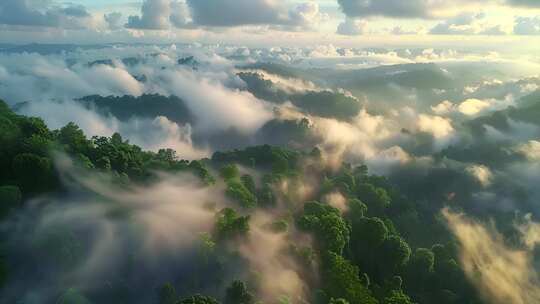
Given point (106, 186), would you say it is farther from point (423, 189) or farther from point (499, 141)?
point (499, 141)

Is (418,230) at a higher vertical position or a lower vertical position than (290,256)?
lower

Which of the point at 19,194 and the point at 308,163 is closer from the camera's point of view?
the point at 19,194

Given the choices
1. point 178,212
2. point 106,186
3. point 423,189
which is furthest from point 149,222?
point 423,189

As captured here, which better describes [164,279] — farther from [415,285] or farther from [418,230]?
[418,230]

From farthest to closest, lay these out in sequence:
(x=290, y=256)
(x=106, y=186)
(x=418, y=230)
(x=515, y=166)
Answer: (x=515, y=166) < (x=418, y=230) < (x=106, y=186) < (x=290, y=256)

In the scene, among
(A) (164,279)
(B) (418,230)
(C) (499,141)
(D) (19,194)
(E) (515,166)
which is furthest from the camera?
(C) (499,141)

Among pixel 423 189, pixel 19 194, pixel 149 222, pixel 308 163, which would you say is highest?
pixel 19 194
